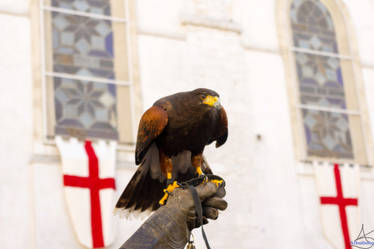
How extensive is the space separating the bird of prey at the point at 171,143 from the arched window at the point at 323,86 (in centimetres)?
759

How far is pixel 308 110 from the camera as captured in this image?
1255 cm

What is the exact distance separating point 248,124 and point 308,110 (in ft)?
4.94

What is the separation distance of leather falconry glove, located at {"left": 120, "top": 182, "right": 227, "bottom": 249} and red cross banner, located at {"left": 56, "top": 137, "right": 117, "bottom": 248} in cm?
666

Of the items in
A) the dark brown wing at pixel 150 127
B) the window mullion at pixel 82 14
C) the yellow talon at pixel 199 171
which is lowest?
the yellow talon at pixel 199 171

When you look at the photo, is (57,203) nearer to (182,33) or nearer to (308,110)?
(182,33)

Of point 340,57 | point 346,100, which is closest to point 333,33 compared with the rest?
point 340,57

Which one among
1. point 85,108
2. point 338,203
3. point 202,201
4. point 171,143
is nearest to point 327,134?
point 338,203

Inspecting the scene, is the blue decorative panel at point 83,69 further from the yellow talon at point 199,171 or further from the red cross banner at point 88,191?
the yellow talon at point 199,171

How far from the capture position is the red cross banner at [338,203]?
1170cm

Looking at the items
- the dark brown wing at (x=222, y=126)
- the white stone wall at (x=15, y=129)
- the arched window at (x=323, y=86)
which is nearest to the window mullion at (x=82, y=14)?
the white stone wall at (x=15, y=129)

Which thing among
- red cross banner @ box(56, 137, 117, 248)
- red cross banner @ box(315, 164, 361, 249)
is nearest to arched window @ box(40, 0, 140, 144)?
red cross banner @ box(56, 137, 117, 248)

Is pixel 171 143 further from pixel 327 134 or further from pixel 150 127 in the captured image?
pixel 327 134

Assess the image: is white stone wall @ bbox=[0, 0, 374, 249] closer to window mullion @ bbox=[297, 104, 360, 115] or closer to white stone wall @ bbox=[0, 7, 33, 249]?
white stone wall @ bbox=[0, 7, 33, 249]

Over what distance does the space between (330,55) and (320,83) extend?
0.70m
